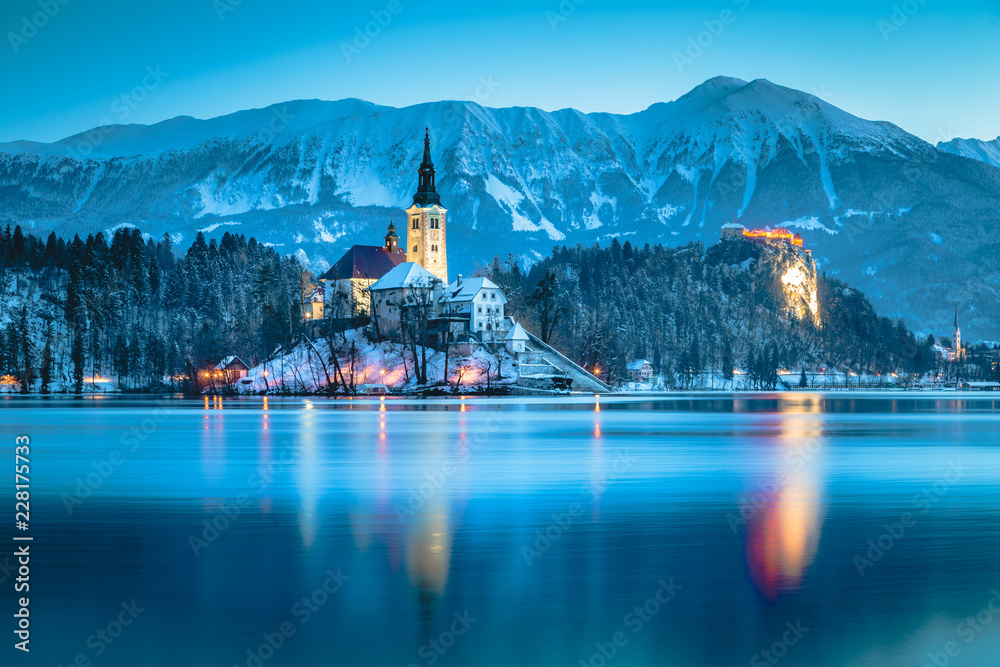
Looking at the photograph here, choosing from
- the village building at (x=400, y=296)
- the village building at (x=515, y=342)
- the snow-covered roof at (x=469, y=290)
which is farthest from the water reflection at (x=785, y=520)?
the village building at (x=400, y=296)

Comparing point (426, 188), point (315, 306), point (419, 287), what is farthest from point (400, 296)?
point (426, 188)

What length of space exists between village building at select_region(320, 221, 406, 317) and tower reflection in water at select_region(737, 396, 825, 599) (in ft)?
432

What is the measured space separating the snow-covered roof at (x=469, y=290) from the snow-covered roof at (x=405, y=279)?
480 centimetres

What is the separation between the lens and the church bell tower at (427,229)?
182 m

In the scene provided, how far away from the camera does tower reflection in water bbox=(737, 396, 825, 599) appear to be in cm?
1794

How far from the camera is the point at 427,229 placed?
182 meters

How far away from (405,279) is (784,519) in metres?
135

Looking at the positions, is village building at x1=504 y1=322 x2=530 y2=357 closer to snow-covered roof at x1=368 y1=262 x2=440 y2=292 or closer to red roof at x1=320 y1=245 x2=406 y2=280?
snow-covered roof at x1=368 y1=262 x2=440 y2=292

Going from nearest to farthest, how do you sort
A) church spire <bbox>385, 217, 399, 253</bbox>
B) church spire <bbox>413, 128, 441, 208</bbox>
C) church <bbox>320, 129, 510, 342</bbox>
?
church <bbox>320, 129, 510, 342</bbox> → church spire <bbox>413, 128, 441, 208</bbox> → church spire <bbox>385, 217, 399, 253</bbox>

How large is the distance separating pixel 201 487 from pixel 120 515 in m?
6.48

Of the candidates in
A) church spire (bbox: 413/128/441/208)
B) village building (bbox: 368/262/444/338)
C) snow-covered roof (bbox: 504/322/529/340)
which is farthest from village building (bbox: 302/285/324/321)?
snow-covered roof (bbox: 504/322/529/340)

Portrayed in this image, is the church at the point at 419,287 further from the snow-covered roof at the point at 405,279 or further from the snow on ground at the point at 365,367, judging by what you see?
the snow on ground at the point at 365,367

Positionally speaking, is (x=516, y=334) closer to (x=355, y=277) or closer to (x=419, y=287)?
(x=419, y=287)

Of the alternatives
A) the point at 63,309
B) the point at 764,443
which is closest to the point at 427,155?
the point at 63,309
